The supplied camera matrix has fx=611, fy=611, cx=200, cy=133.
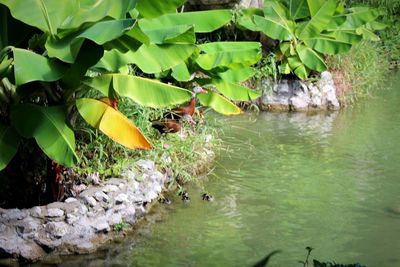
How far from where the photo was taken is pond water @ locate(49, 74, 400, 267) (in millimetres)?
4906

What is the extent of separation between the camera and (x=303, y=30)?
980cm

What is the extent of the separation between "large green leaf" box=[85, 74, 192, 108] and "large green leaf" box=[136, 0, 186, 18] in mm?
521

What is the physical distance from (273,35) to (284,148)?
2.48 meters

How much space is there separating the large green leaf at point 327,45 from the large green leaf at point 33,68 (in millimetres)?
6037

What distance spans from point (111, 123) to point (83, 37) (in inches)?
32.7

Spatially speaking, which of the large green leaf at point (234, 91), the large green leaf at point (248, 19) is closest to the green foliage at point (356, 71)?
the large green leaf at point (248, 19)

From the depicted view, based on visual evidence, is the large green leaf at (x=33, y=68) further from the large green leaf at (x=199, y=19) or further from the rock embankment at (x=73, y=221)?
the large green leaf at (x=199, y=19)

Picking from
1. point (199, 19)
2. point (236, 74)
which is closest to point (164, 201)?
point (236, 74)

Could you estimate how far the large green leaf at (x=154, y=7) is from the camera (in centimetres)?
467

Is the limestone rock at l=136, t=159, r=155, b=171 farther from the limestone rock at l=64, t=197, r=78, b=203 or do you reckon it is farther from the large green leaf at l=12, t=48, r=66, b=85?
the large green leaf at l=12, t=48, r=66, b=85

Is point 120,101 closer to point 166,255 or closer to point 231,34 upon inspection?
point 166,255

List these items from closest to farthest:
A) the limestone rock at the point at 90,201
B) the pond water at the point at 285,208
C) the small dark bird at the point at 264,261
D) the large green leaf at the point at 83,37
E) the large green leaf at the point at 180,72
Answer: the large green leaf at the point at 83,37 < the small dark bird at the point at 264,261 < the pond water at the point at 285,208 < the limestone rock at the point at 90,201 < the large green leaf at the point at 180,72

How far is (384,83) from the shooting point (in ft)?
40.3

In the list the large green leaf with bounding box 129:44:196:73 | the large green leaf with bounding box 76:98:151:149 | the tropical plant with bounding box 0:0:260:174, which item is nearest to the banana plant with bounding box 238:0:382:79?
the tropical plant with bounding box 0:0:260:174
